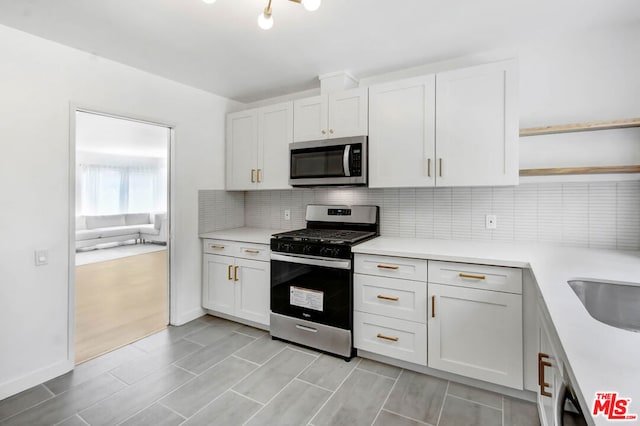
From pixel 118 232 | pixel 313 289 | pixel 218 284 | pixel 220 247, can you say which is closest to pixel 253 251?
pixel 220 247

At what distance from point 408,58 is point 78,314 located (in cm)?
410

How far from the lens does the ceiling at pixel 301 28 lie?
1900mm

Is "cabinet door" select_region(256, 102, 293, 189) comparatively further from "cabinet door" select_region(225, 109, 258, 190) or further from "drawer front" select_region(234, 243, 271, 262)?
"drawer front" select_region(234, 243, 271, 262)

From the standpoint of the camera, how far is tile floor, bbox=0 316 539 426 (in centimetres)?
184

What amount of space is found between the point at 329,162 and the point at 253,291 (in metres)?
1.40

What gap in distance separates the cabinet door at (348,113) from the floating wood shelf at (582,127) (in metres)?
1.20

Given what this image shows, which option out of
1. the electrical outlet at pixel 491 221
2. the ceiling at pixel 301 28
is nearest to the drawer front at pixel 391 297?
the electrical outlet at pixel 491 221

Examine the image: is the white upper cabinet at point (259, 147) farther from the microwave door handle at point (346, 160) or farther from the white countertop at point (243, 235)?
the microwave door handle at point (346, 160)

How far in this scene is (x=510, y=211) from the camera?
8.14 ft

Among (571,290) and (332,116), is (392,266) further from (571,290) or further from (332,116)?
(332,116)

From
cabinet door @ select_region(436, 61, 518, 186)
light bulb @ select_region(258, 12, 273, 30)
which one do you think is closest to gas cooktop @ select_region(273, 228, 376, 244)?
cabinet door @ select_region(436, 61, 518, 186)

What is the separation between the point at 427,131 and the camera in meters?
2.45

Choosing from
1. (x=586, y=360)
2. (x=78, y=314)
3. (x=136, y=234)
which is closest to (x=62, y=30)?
(x=78, y=314)
